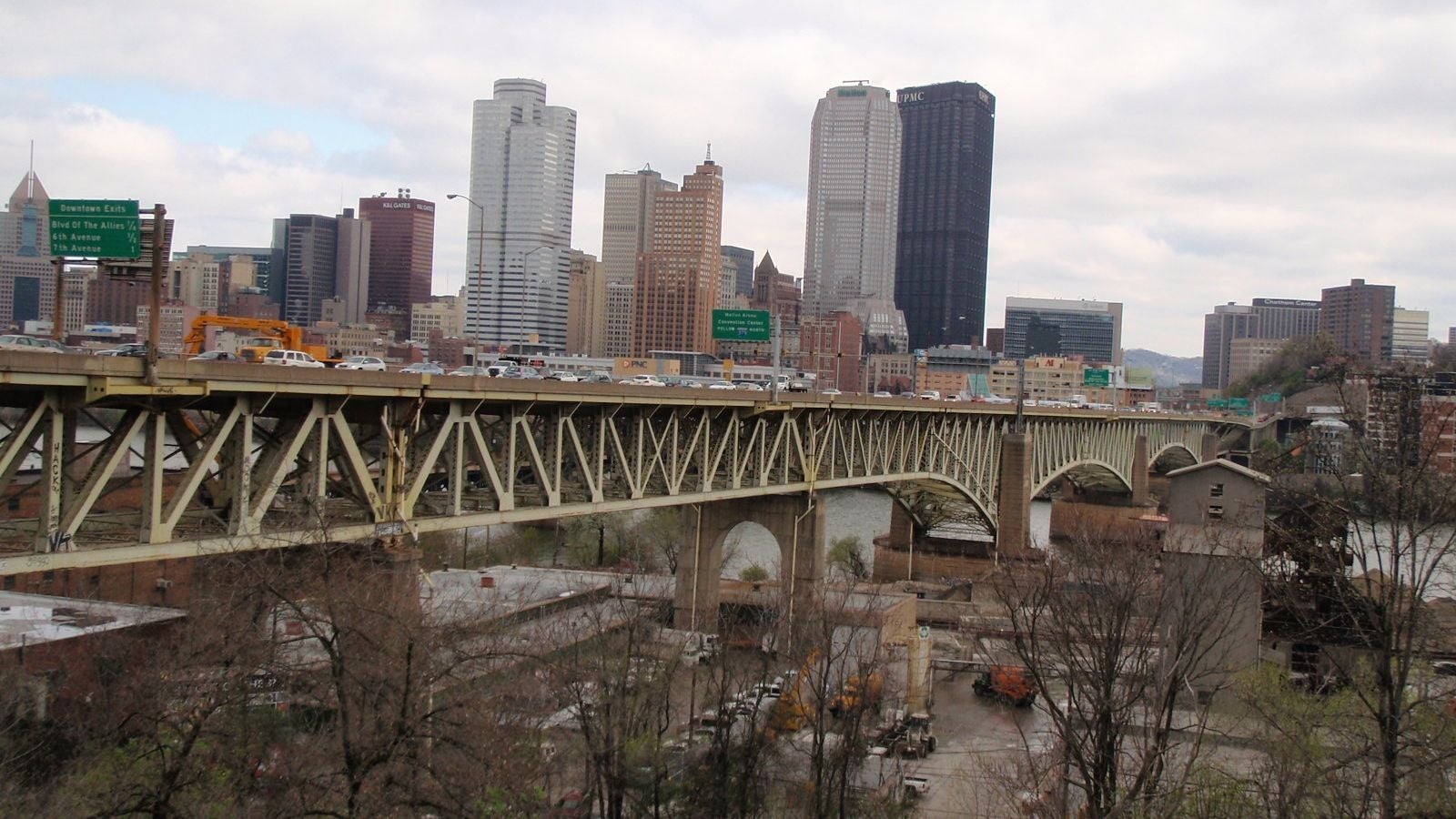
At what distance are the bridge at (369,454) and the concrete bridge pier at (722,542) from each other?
0.33ft

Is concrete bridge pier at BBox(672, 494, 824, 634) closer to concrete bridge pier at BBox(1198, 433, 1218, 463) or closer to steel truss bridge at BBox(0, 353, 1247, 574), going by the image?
steel truss bridge at BBox(0, 353, 1247, 574)

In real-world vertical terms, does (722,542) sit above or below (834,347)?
below

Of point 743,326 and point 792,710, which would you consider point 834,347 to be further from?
point 792,710

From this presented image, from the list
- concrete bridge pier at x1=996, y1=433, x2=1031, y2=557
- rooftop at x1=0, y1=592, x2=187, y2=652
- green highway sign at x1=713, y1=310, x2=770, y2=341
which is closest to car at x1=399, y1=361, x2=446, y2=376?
rooftop at x1=0, y1=592, x2=187, y2=652

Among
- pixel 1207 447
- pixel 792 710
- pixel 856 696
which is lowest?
pixel 792 710

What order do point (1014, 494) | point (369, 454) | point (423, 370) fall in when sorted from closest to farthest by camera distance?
point (369, 454) → point (423, 370) → point (1014, 494)

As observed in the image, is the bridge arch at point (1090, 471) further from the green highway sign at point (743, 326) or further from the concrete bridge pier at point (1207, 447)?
the concrete bridge pier at point (1207, 447)

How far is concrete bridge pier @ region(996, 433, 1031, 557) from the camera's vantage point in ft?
217

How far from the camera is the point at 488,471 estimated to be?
26.1 m

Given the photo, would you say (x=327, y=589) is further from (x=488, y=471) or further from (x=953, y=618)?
(x=953, y=618)

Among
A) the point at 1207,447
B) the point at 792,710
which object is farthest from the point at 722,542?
the point at 1207,447

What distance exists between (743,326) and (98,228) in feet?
115

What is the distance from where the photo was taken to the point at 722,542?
43.9 meters

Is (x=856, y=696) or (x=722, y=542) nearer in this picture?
(x=856, y=696)
